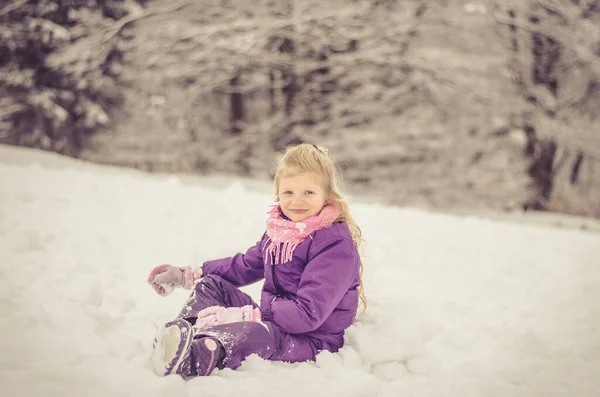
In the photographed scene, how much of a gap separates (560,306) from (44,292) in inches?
133

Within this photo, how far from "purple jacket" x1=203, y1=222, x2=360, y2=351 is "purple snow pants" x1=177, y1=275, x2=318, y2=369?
5 cm

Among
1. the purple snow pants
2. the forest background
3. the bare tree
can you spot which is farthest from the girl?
the bare tree

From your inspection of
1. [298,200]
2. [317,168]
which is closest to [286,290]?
[298,200]

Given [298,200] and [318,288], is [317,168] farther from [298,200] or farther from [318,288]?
[318,288]

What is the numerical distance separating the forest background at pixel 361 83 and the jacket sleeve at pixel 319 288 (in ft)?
23.3

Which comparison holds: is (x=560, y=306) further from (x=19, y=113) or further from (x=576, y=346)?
(x=19, y=113)

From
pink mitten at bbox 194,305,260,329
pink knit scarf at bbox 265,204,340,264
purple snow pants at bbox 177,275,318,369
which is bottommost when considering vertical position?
purple snow pants at bbox 177,275,318,369

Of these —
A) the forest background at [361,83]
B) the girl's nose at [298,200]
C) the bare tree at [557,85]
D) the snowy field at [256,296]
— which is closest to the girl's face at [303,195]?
the girl's nose at [298,200]

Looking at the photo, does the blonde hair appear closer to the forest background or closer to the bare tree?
the forest background

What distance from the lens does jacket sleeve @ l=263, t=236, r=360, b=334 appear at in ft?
6.52

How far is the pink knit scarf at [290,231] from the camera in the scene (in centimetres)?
214

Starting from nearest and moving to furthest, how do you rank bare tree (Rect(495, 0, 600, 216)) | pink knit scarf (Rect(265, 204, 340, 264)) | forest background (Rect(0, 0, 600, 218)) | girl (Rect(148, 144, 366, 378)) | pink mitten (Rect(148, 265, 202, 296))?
girl (Rect(148, 144, 366, 378)) → pink knit scarf (Rect(265, 204, 340, 264)) → pink mitten (Rect(148, 265, 202, 296)) → bare tree (Rect(495, 0, 600, 216)) → forest background (Rect(0, 0, 600, 218))

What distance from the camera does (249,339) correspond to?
1.94m

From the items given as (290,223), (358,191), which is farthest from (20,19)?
(290,223)
